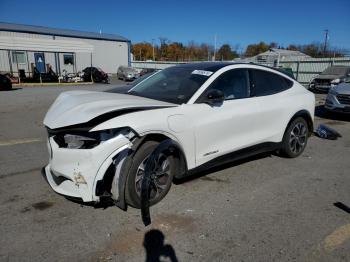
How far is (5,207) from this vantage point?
3764 millimetres

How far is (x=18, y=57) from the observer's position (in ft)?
115

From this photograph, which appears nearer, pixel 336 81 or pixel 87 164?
pixel 87 164

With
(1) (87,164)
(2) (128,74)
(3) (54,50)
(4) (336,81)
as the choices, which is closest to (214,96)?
(1) (87,164)

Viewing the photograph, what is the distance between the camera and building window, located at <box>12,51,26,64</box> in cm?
3460

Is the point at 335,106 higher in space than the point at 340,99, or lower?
lower

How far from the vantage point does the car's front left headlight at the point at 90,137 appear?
3.37 meters

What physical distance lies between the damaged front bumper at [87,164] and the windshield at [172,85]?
111 centimetres

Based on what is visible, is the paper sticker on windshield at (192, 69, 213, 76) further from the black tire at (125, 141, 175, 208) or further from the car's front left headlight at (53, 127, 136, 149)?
the car's front left headlight at (53, 127, 136, 149)

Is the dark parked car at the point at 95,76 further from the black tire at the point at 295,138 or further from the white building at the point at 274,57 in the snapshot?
the black tire at the point at 295,138

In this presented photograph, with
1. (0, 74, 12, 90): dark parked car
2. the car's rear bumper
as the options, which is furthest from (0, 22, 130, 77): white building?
the car's rear bumper

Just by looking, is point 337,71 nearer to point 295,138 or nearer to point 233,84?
point 295,138

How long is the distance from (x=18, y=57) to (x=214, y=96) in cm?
3609

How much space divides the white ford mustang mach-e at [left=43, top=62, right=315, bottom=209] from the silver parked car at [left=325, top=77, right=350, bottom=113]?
16.9 feet

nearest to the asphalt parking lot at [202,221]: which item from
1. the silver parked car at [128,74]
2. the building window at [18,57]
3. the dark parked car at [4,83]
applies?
the dark parked car at [4,83]
